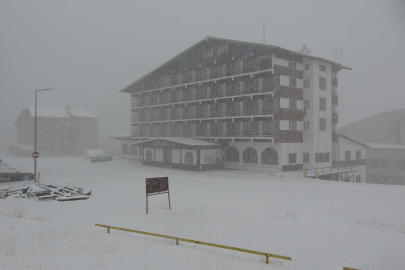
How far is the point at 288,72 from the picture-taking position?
3353cm

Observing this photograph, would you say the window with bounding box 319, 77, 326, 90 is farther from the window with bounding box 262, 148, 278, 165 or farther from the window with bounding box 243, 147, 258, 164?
the window with bounding box 243, 147, 258, 164

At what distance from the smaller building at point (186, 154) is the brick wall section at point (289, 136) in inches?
301

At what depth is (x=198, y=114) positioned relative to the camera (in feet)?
133

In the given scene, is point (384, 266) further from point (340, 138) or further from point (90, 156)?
point (90, 156)

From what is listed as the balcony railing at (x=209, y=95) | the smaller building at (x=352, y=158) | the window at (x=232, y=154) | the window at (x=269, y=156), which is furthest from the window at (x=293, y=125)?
the smaller building at (x=352, y=158)

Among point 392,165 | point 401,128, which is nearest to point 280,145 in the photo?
point 392,165

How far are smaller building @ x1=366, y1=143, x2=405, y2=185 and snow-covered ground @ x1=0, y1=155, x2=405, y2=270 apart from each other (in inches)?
1413

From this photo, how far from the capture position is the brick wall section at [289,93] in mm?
32569

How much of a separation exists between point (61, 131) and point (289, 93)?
5498 centimetres

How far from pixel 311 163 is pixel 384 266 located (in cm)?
2785

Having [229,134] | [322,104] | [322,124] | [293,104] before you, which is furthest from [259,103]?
[322,124]

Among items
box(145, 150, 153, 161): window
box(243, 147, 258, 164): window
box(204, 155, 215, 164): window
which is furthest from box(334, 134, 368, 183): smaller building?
box(145, 150, 153, 161): window

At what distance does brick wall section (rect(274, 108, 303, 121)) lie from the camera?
106ft

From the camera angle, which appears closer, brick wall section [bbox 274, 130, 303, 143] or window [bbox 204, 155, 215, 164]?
brick wall section [bbox 274, 130, 303, 143]
